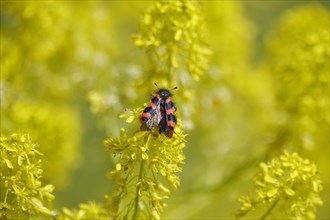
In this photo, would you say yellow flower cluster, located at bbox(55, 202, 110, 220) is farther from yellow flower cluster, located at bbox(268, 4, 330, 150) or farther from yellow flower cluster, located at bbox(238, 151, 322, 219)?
yellow flower cluster, located at bbox(268, 4, 330, 150)

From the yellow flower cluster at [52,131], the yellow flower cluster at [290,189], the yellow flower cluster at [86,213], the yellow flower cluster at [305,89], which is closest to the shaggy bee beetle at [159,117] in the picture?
the yellow flower cluster at [86,213]

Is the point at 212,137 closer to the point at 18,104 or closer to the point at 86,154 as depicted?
the point at 86,154

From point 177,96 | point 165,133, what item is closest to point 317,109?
point 177,96

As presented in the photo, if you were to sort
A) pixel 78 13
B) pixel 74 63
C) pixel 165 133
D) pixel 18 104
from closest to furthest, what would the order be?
pixel 165 133 → pixel 18 104 → pixel 74 63 → pixel 78 13

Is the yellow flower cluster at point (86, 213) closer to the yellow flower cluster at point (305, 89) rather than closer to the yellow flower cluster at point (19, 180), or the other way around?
the yellow flower cluster at point (19, 180)

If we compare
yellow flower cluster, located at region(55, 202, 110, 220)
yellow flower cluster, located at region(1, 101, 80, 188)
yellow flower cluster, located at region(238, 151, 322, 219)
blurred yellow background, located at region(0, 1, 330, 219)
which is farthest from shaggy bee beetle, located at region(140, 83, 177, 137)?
yellow flower cluster, located at region(1, 101, 80, 188)

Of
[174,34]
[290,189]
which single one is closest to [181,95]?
[174,34]
